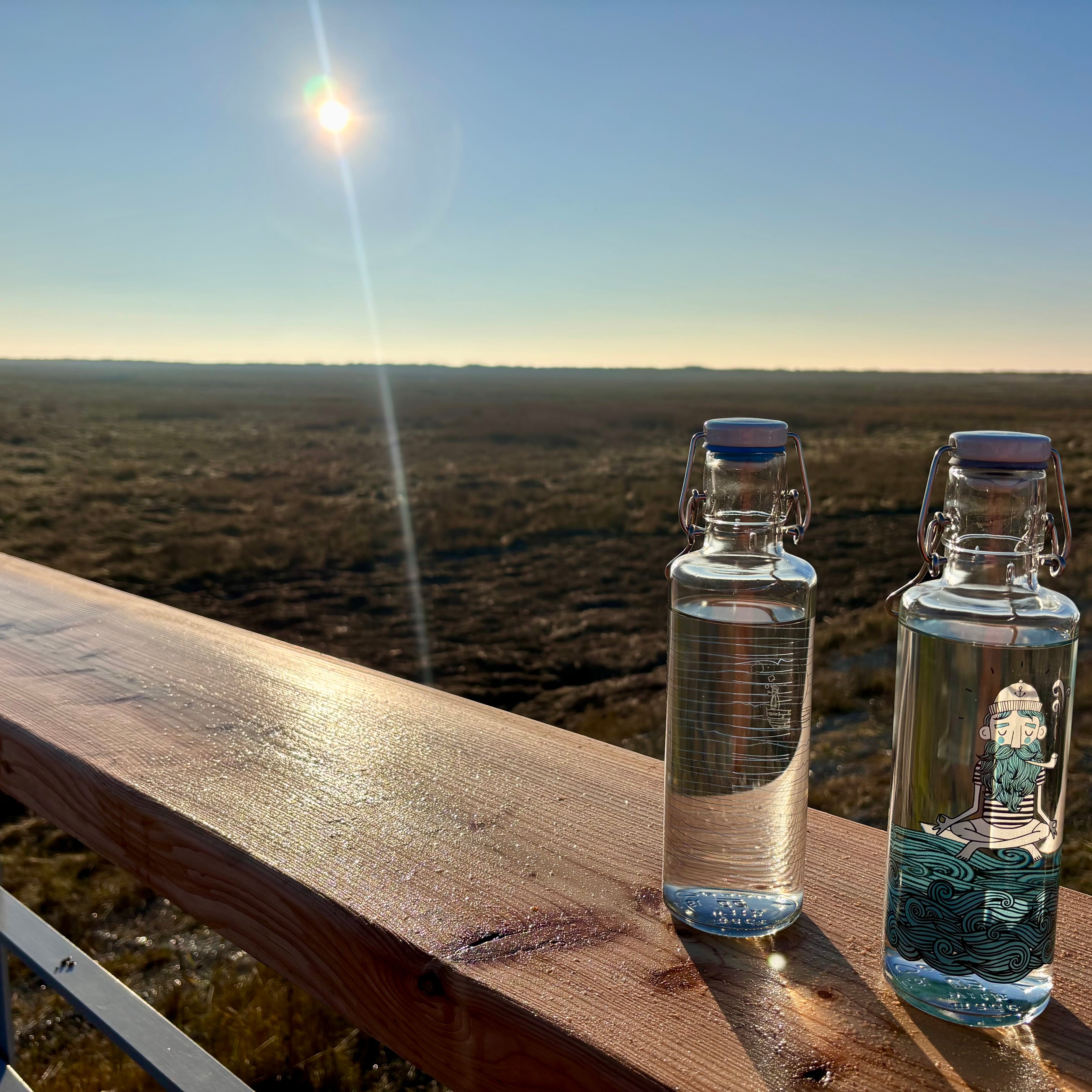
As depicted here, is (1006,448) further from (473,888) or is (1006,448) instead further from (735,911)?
(473,888)

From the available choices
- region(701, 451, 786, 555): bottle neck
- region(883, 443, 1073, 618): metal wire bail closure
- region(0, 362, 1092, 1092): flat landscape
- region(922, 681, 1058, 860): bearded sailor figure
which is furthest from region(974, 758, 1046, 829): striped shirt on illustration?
region(0, 362, 1092, 1092): flat landscape

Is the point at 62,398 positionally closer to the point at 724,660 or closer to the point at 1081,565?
the point at 1081,565

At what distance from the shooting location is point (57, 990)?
87 centimetres

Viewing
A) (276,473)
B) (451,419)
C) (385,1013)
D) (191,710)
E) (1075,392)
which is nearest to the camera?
(385,1013)

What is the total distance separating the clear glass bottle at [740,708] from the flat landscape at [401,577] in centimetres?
39

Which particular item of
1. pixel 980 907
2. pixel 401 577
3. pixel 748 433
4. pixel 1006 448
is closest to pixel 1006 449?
pixel 1006 448

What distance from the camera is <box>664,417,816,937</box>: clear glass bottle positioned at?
66 cm

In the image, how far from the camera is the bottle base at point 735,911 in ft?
2.21

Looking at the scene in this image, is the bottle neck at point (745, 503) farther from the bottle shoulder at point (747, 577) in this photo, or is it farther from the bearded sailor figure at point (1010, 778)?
the bearded sailor figure at point (1010, 778)

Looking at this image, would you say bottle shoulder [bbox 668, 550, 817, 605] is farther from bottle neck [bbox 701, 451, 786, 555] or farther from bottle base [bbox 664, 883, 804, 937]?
bottle base [bbox 664, 883, 804, 937]

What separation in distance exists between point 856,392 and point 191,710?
78.5 metres

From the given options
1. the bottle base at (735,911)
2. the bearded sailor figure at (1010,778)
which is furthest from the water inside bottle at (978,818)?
the bottle base at (735,911)

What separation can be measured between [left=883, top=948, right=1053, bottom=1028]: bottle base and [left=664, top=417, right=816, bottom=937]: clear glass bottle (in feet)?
0.39

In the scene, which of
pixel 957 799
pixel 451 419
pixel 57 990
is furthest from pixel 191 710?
pixel 451 419
